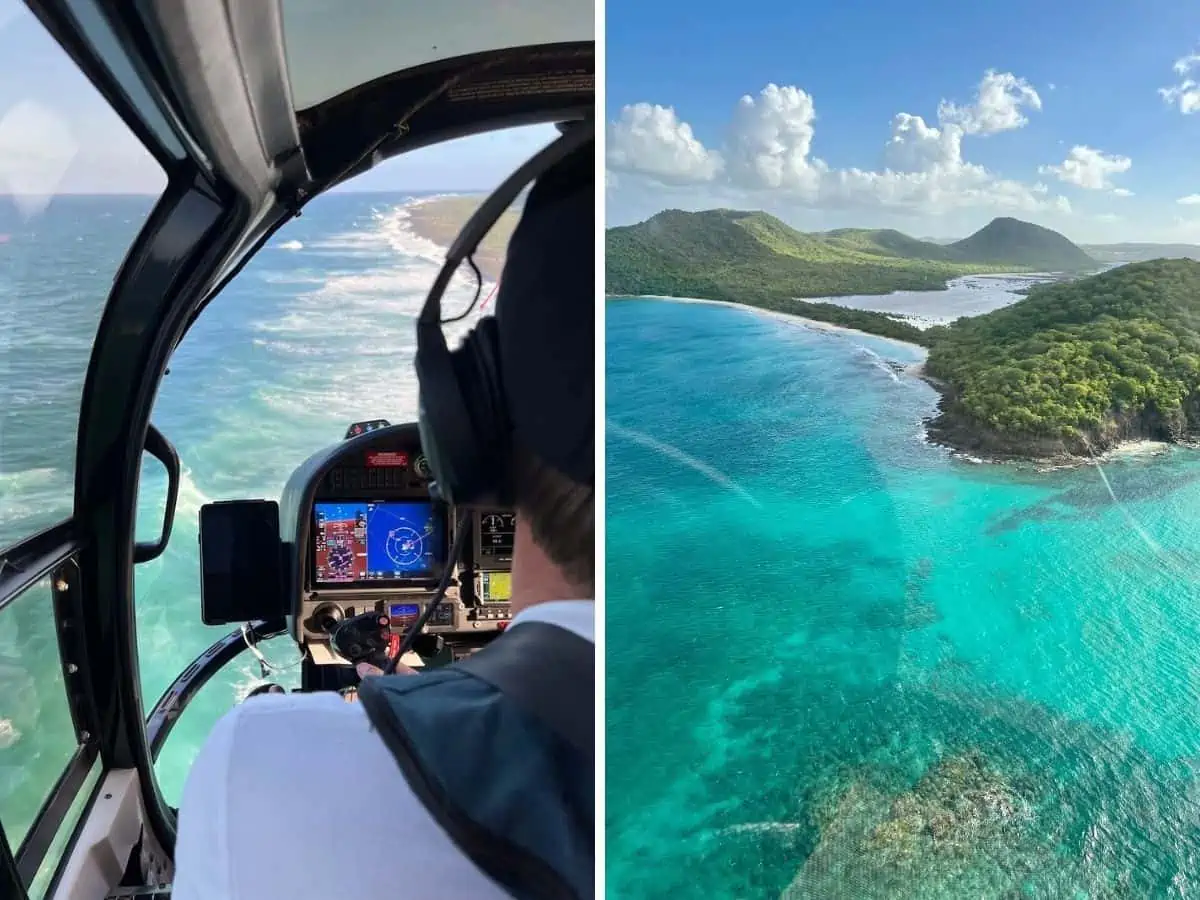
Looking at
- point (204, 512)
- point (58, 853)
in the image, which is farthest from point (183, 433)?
point (58, 853)

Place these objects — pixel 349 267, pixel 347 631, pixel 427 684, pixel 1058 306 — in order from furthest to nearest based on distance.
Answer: pixel 347 631 < pixel 1058 306 < pixel 349 267 < pixel 427 684

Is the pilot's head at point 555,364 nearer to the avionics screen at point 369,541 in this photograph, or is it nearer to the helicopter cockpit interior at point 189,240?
the helicopter cockpit interior at point 189,240

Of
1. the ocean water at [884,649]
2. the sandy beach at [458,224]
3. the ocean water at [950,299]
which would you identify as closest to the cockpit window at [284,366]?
the sandy beach at [458,224]

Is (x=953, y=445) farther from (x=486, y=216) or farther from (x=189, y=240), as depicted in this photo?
(x=189, y=240)

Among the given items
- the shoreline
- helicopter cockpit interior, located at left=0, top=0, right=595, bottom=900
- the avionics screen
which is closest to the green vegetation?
the shoreline

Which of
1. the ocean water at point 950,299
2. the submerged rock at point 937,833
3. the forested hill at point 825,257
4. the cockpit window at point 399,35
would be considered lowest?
the submerged rock at point 937,833

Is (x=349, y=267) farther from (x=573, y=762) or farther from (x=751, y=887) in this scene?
(x=751, y=887)
